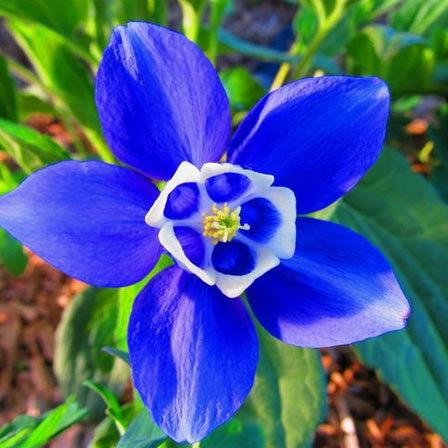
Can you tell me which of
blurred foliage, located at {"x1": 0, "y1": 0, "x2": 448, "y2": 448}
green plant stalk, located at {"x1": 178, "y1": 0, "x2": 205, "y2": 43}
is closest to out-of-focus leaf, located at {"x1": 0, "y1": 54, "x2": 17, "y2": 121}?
blurred foliage, located at {"x1": 0, "y1": 0, "x2": 448, "y2": 448}

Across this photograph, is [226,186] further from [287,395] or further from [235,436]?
[287,395]

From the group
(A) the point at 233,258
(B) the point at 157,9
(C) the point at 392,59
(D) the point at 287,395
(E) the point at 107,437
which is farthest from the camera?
(C) the point at 392,59

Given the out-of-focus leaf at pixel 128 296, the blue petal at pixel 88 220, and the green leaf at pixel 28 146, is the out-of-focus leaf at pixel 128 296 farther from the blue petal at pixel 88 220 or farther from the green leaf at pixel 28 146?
the green leaf at pixel 28 146

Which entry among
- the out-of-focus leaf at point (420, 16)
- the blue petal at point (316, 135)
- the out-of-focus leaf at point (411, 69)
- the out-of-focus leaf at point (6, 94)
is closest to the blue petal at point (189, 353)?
the blue petal at point (316, 135)

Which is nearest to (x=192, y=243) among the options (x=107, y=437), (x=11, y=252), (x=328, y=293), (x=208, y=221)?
(x=208, y=221)

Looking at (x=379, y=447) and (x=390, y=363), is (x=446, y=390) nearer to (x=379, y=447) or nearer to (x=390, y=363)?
(x=390, y=363)

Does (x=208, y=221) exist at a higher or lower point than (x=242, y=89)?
higher

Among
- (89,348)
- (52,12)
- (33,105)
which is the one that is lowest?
(89,348)
